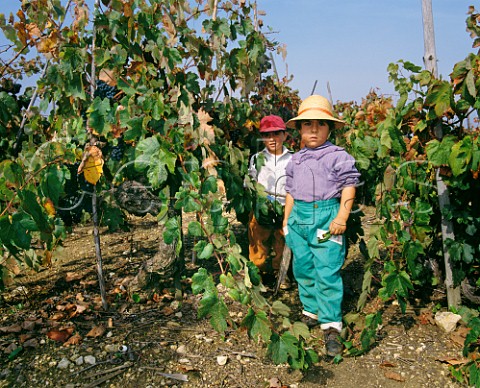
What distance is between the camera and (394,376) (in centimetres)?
246

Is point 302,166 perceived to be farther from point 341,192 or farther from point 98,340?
point 98,340

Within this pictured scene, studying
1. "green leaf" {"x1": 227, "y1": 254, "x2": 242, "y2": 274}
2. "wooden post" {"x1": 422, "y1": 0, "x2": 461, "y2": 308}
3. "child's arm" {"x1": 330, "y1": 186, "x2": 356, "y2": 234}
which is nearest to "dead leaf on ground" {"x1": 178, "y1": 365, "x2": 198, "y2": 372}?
"green leaf" {"x1": 227, "y1": 254, "x2": 242, "y2": 274}

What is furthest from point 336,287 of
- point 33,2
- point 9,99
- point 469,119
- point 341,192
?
point 33,2

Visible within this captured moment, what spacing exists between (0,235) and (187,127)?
109cm

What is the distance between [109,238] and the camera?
4789mm

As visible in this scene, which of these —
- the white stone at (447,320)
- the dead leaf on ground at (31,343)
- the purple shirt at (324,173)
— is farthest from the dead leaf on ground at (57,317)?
the white stone at (447,320)

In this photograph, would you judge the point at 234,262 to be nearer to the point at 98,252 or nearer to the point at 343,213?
the point at 343,213

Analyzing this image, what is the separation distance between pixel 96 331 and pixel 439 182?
2.36m

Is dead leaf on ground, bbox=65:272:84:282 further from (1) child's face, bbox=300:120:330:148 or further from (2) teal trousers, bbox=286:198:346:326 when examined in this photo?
(1) child's face, bbox=300:120:330:148

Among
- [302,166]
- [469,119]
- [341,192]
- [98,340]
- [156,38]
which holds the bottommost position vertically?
[98,340]

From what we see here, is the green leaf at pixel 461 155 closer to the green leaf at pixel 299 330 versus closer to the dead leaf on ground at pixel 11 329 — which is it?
the green leaf at pixel 299 330

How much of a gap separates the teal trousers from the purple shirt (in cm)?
6

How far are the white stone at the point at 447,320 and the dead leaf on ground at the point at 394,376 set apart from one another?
58 centimetres

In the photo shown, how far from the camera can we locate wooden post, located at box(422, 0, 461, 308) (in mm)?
2699
